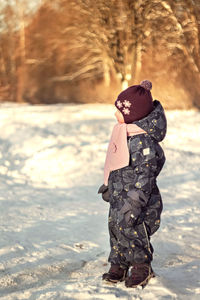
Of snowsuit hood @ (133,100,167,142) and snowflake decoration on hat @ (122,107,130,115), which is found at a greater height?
snowflake decoration on hat @ (122,107,130,115)

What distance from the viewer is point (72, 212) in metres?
6.70

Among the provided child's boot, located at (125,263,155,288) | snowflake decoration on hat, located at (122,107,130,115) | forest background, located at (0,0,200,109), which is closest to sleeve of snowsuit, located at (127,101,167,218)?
snowflake decoration on hat, located at (122,107,130,115)

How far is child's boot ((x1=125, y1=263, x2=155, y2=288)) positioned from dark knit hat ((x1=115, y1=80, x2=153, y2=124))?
1.18 meters

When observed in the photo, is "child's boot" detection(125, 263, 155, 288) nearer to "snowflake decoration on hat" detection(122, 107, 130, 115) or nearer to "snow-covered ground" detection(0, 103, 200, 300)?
"snow-covered ground" detection(0, 103, 200, 300)

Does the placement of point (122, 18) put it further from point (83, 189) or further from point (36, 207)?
point (36, 207)

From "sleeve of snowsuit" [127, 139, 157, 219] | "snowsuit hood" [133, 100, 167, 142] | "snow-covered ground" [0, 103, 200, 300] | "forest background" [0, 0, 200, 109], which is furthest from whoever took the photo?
"forest background" [0, 0, 200, 109]

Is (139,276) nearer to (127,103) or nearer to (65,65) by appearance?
(127,103)

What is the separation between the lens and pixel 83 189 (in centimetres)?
805

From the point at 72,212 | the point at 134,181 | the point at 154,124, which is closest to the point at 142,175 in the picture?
the point at 134,181

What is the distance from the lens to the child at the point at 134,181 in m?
3.42

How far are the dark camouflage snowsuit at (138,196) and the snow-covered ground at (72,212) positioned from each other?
31cm

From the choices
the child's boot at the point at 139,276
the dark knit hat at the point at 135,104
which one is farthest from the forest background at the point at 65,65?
the child's boot at the point at 139,276

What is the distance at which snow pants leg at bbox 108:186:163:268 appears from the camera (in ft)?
11.6

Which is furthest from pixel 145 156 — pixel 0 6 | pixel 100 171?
pixel 0 6
